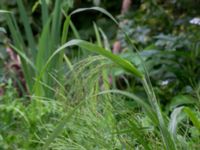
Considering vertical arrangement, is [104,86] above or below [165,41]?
above

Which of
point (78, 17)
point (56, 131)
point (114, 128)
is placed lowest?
point (78, 17)

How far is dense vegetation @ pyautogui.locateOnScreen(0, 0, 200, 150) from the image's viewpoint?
5.87ft

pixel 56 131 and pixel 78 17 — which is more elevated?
pixel 56 131

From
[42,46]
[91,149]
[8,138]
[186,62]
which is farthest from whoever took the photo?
[186,62]

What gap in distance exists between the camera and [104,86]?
2.33m

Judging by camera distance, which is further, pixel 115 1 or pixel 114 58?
pixel 115 1

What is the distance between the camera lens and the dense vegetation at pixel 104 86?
5.87 feet

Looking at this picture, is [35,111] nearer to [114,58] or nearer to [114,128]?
[114,128]

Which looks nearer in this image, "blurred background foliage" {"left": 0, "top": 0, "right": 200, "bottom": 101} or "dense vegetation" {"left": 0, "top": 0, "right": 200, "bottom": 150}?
"dense vegetation" {"left": 0, "top": 0, "right": 200, "bottom": 150}

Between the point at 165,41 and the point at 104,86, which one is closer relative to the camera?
the point at 104,86

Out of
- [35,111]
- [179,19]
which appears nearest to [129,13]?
[179,19]

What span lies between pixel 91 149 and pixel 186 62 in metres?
1.63

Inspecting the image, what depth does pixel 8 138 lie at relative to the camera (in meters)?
2.24

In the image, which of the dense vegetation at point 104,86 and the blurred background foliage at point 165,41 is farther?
the blurred background foliage at point 165,41
